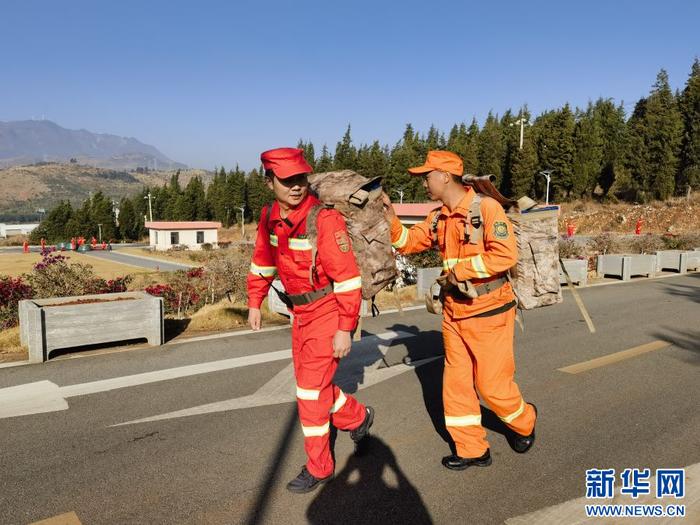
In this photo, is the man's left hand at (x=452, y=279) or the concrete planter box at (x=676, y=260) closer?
the man's left hand at (x=452, y=279)

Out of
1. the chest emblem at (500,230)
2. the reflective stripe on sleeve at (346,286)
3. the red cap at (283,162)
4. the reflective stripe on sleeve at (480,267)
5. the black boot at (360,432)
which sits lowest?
the black boot at (360,432)

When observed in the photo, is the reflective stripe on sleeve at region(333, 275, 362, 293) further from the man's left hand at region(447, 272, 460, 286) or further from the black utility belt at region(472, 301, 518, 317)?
the black utility belt at region(472, 301, 518, 317)

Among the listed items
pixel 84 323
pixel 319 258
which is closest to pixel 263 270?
pixel 319 258

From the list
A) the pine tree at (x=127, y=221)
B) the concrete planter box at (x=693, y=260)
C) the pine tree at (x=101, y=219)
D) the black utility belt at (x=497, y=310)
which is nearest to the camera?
the black utility belt at (x=497, y=310)

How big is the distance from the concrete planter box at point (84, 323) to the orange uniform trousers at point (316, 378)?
4368 mm

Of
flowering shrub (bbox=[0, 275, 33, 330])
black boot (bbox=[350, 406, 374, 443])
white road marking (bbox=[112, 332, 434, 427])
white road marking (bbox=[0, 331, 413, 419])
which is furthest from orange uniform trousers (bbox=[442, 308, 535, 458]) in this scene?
flowering shrub (bbox=[0, 275, 33, 330])

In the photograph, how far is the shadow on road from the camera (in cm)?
332

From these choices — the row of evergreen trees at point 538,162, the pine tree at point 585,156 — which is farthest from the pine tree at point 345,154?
the pine tree at point 585,156

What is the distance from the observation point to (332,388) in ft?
12.6

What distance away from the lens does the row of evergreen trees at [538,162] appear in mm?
49562

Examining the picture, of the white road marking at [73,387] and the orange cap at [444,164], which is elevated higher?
the orange cap at [444,164]

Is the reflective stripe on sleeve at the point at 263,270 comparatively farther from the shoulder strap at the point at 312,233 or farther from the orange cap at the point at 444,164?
the orange cap at the point at 444,164

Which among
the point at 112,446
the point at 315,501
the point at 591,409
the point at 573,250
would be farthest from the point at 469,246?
the point at 573,250

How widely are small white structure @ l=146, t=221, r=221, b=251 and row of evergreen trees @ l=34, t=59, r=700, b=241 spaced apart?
8673 mm
